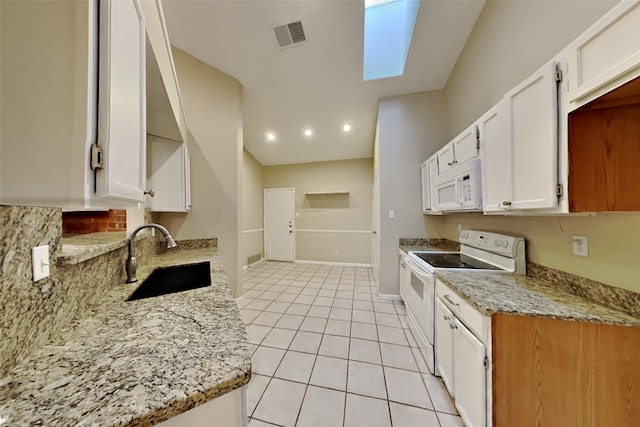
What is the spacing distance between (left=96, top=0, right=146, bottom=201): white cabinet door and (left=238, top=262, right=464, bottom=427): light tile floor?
1587 mm

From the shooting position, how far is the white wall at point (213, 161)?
256 cm

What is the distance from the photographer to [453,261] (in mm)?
1931

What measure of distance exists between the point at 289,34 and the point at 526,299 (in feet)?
9.90

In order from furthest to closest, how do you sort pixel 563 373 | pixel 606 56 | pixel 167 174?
pixel 167 174 < pixel 563 373 < pixel 606 56

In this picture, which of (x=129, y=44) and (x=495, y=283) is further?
(x=495, y=283)

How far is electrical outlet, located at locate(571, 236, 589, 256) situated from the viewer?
1.09m

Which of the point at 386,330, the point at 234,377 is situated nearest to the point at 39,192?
the point at 234,377

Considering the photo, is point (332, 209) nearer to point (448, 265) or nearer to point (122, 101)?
Result: point (448, 265)

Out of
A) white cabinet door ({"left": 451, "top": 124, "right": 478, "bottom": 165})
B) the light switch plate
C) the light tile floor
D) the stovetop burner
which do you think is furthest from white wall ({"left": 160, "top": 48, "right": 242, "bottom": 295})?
white cabinet door ({"left": 451, "top": 124, "right": 478, "bottom": 165})

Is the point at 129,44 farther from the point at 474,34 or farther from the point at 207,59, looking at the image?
the point at 474,34

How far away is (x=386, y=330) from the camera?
89.7 inches

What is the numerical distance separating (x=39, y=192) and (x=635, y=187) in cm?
216

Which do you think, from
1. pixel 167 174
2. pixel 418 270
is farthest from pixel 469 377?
pixel 167 174

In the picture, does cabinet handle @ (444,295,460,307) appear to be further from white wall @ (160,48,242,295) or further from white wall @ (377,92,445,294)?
white wall @ (160,48,242,295)
